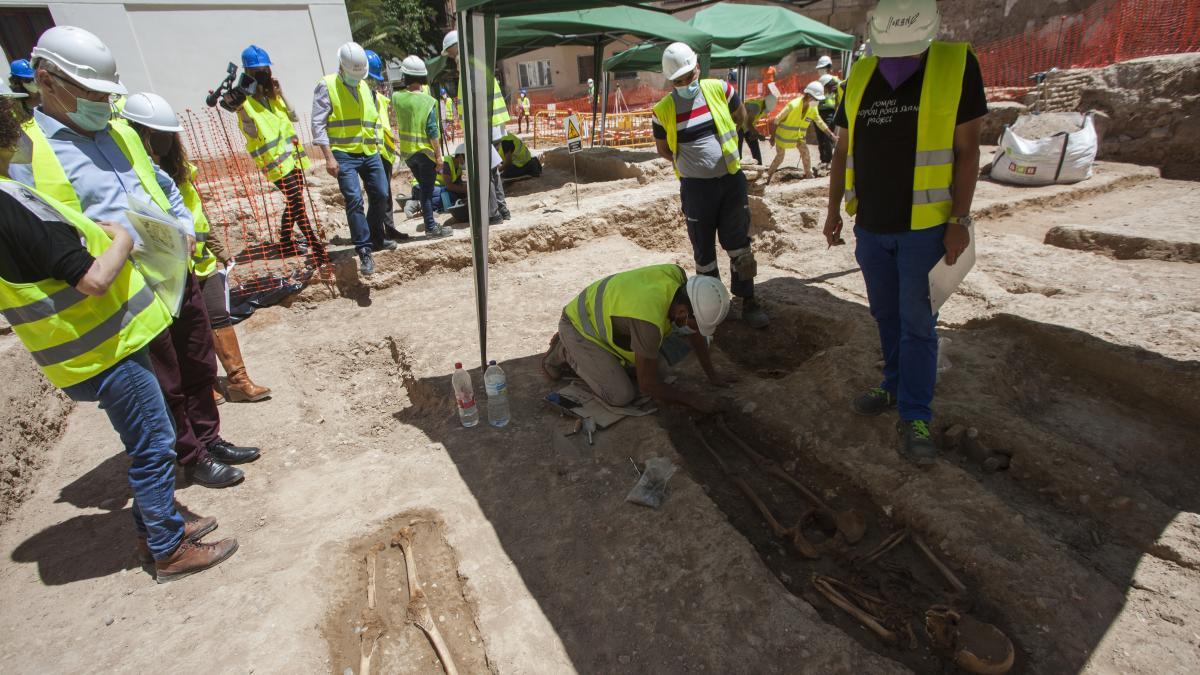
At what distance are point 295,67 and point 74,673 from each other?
15.5 meters

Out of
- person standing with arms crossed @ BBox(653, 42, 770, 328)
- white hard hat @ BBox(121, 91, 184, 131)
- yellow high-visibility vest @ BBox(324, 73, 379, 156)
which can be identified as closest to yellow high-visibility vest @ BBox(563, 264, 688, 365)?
person standing with arms crossed @ BBox(653, 42, 770, 328)

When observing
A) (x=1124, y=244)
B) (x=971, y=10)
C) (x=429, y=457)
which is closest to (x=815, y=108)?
(x=1124, y=244)

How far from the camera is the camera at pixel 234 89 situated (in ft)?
A: 17.0

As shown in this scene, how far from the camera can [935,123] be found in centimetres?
251

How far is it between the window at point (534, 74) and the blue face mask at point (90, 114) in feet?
95.2

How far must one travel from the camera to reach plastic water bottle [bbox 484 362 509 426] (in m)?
3.59

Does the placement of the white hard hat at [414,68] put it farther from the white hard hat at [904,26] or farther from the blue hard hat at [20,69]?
the white hard hat at [904,26]

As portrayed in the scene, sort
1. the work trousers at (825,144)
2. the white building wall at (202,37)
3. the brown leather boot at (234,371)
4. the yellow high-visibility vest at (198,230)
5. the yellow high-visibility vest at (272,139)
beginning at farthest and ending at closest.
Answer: the white building wall at (202,37)
the work trousers at (825,144)
the yellow high-visibility vest at (272,139)
the brown leather boot at (234,371)
the yellow high-visibility vest at (198,230)

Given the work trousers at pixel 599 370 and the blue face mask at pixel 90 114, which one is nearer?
the blue face mask at pixel 90 114

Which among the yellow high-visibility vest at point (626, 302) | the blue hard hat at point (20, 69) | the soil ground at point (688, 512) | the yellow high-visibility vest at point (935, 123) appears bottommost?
the soil ground at point (688, 512)

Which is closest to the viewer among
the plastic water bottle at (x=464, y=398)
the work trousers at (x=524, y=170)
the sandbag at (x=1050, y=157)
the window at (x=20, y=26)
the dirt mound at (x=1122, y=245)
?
the plastic water bottle at (x=464, y=398)

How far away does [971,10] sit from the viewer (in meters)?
20.8

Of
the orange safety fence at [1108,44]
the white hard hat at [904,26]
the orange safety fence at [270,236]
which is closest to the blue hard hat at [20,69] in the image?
the orange safety fence at [270,236]

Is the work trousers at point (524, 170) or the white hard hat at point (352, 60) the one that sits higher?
the white hard hat at point (352, 60)
